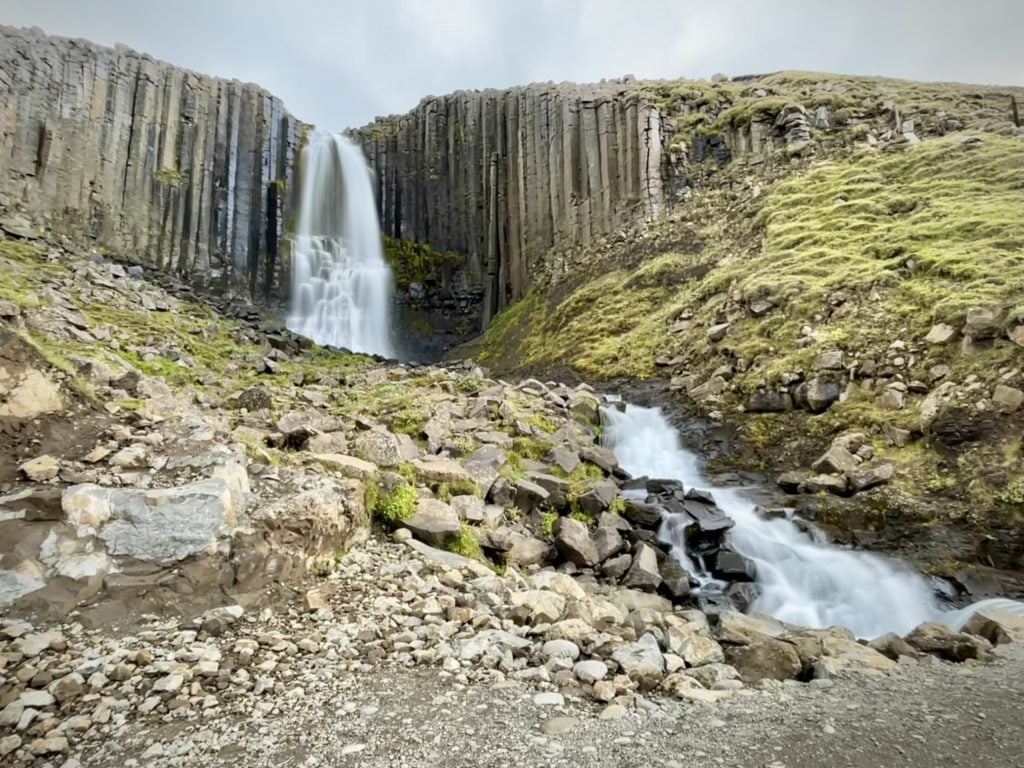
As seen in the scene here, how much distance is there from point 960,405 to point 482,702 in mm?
11600

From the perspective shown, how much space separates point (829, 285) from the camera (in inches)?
637

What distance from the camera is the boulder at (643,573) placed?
24.8ft

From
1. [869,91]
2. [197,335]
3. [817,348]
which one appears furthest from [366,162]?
[817,348]

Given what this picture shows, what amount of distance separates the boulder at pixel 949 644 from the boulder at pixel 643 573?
9.27 feet

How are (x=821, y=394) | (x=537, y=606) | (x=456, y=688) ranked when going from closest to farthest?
(x=456, y=688) → (x=537, y=606) → (x=821, y=394)

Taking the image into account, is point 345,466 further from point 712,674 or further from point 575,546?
point 712,674

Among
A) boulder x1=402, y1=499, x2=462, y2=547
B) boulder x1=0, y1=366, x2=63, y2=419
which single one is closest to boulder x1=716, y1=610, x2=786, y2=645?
boulder x1=402, y1=499, x2=462, y2=547

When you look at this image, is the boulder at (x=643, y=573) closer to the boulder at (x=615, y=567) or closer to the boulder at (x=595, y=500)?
the boulder at (x=615, y=567)

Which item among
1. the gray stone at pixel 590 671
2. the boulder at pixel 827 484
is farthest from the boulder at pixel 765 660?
the boulder at pixel 827 484

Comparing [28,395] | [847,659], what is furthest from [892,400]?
[28,395]

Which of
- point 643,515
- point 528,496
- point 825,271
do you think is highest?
point 825,271

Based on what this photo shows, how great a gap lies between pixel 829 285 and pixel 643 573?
40.6ft

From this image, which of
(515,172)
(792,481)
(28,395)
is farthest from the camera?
(515,172)

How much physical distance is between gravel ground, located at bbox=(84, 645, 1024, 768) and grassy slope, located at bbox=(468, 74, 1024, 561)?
25.5 feet
